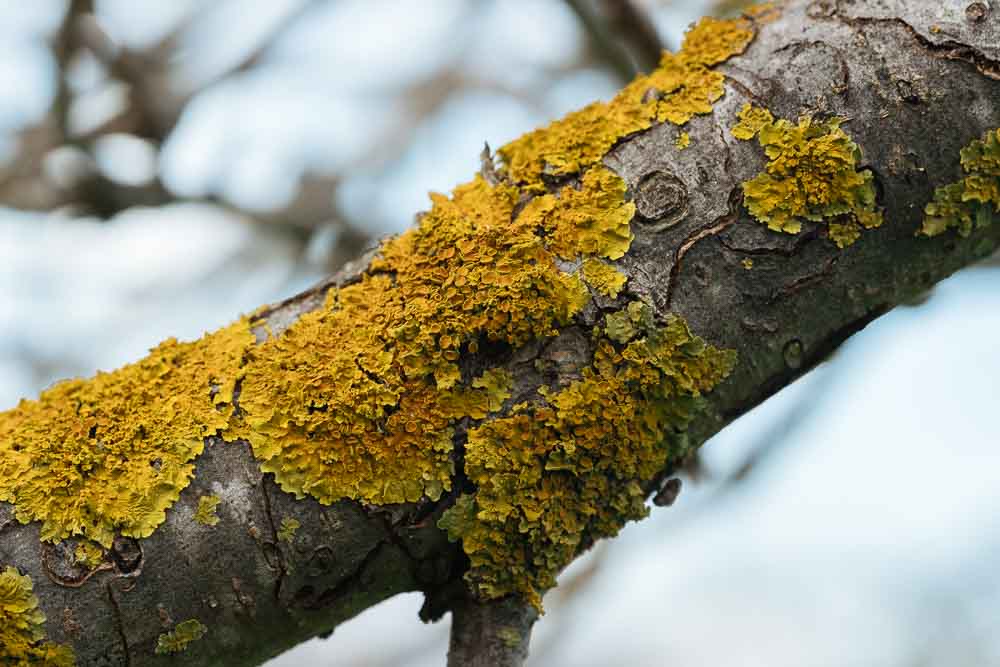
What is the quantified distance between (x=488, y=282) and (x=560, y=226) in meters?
0.10

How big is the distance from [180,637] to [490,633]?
31 centimetres

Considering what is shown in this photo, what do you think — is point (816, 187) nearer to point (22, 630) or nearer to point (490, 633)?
point (490, 633)

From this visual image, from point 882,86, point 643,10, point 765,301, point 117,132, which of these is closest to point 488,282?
point 765,301

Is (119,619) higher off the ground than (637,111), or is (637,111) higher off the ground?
(637,111)

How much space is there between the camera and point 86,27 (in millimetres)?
2637

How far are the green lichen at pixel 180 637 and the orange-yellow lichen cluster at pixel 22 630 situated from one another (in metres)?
0.08

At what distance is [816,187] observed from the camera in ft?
3.14

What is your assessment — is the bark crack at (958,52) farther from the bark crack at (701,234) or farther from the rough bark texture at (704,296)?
the bark crack at (701,234)

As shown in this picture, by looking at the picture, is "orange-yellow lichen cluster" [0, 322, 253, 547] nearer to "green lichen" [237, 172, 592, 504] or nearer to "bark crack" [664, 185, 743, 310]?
"green lichen" [237, 172, 592, 504]

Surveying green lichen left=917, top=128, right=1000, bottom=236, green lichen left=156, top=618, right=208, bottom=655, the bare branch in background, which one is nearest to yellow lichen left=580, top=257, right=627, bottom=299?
green lichen left=917, top=128, right=1000, bottom=236

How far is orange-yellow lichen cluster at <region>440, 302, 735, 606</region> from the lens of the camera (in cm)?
A: 92

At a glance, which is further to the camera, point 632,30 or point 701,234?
point 632,30

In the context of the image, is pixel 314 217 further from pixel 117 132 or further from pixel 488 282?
pixel 488 282

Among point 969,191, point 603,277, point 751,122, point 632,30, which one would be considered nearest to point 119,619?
point 603,277
